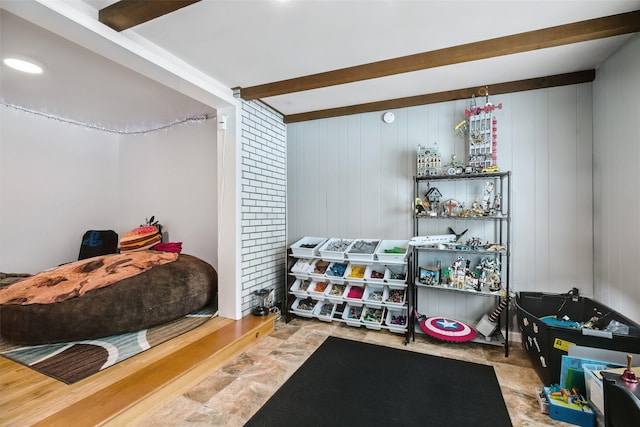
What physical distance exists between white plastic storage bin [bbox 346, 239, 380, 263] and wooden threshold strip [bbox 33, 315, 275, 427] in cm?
121

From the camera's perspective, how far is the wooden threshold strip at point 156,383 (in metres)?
1.61

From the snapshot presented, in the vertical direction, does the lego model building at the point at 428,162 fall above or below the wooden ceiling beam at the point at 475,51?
below

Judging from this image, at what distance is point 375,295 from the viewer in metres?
3.10

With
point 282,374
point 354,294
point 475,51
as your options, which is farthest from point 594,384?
point 475,51

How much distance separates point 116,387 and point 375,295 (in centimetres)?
230

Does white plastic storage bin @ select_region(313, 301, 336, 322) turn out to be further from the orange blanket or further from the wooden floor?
the orange blanket

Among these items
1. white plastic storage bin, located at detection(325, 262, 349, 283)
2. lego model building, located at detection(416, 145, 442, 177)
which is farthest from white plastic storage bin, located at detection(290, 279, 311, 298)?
lego model building, located at detection(416, 145, 442, 177)

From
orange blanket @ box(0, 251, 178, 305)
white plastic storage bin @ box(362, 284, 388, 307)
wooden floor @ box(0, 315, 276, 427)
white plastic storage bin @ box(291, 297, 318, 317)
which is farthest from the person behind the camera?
white plastic storage bin @ box(291, 297, 318, 317)

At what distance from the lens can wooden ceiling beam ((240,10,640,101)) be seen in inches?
76.1

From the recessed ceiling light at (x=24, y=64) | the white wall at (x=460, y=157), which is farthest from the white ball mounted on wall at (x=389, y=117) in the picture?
the recessed ceiling light at (x=24, y=64)

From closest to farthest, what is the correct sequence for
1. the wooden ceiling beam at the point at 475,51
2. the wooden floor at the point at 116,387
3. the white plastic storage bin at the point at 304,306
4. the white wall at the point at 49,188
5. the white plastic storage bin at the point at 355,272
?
the wooden floor at the point at 116,387 < the wooden ceiling beam at the point at 475,51 < the white plastic storage bin at the point at 355,272 < the white plastic storage bin at the point at 304,306 < the white wall at the point at 49,188

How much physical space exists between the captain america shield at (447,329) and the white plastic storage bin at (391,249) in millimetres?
715

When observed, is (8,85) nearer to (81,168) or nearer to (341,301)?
(81,168)

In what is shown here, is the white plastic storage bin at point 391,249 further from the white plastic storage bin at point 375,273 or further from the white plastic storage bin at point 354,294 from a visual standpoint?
the white plastic storage bin at point 354,294
